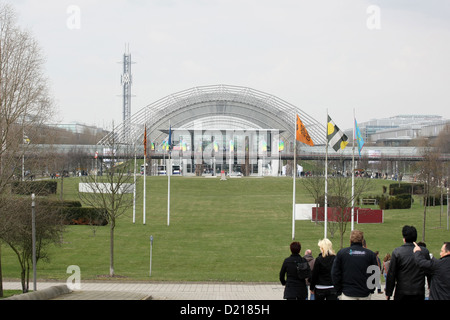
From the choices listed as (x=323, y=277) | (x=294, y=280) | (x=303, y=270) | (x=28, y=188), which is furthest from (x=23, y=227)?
(x=323, y=277)

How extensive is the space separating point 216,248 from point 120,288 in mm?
12345

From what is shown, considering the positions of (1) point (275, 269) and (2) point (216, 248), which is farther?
(2) point (216, 248)

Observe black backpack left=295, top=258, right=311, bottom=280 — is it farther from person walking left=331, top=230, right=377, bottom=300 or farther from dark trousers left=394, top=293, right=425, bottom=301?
dark trousers left=394, top=293, right=425, bottom=301

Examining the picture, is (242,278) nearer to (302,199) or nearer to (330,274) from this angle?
(330,274)

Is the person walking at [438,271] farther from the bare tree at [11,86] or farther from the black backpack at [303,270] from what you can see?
the bare tree at [11,86]

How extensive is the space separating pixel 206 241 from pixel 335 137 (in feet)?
33.4

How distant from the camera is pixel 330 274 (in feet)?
33.1

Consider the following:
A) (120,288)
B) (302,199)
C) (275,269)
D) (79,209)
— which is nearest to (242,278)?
(275,269)

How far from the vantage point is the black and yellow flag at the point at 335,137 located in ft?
96.3

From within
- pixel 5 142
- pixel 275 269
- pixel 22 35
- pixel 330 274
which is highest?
pixel 22 35

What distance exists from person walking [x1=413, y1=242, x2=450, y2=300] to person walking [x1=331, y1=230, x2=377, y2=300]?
0.73m

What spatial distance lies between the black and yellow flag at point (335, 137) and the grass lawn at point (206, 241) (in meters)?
5.73

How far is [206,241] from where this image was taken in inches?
1320
